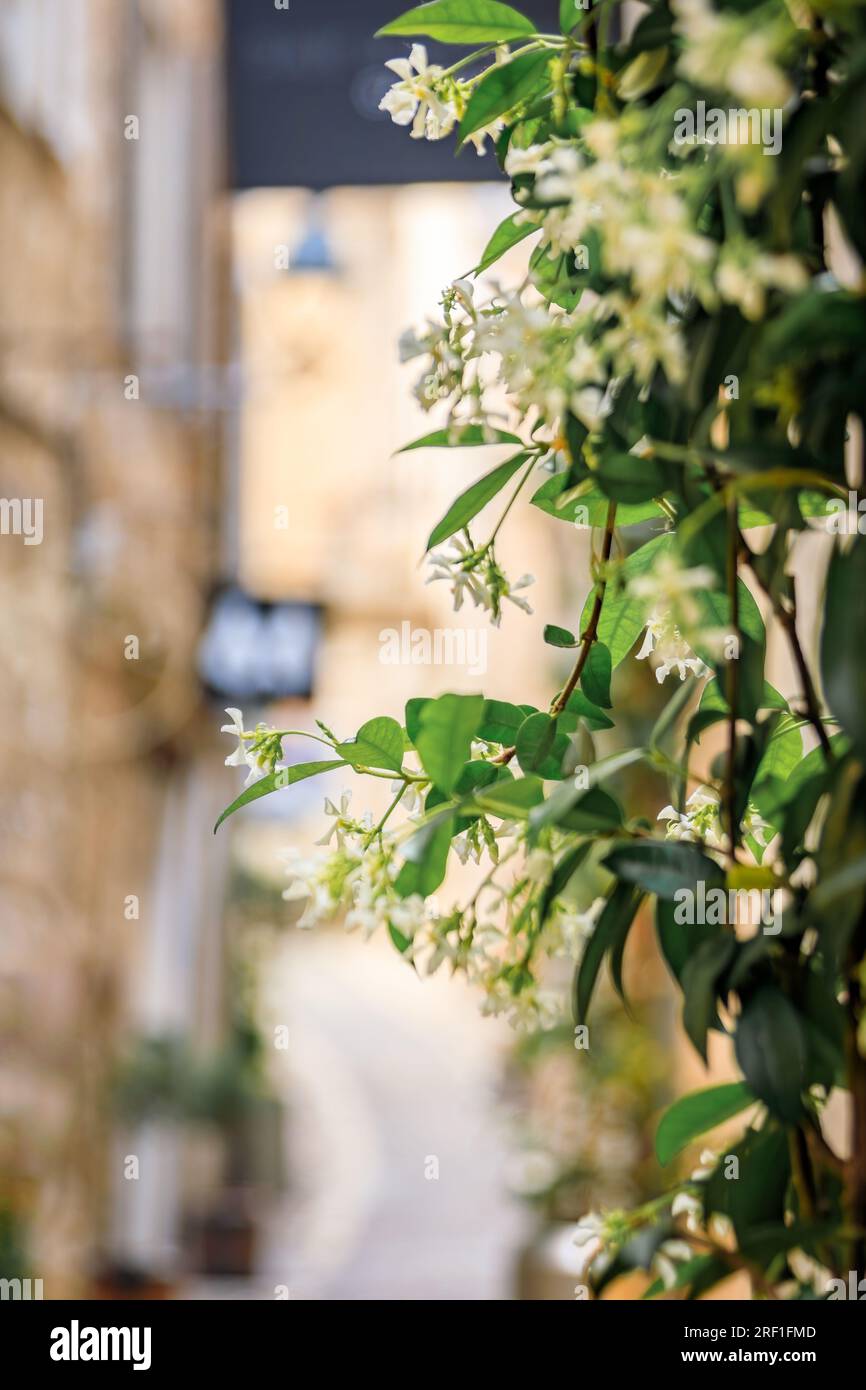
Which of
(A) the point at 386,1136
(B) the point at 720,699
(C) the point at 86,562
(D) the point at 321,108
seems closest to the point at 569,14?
(B) the point at 720,699

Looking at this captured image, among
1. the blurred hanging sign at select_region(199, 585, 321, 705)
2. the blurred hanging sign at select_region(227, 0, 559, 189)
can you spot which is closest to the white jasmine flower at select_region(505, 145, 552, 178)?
the blurred hanging sign at select_region(227, 0, 559, 189)

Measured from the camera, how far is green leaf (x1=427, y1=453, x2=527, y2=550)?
565 millimetres

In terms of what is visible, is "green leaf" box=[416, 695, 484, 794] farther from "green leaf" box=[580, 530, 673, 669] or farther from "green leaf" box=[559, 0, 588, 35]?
"green leaf" box=[559, 0, 588, 35]

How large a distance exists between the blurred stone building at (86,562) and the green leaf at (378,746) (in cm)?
280

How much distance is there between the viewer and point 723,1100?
1.98 ft

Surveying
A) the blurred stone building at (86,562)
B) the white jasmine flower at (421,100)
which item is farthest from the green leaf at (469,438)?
the blurred stone building at (86,562)

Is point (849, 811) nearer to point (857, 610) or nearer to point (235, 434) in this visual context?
point (857, 610)

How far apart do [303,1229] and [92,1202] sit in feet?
5.20

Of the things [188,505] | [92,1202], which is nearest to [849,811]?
[92,1202]

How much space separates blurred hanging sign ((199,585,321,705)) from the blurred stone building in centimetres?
22

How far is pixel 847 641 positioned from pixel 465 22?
0.30 metres

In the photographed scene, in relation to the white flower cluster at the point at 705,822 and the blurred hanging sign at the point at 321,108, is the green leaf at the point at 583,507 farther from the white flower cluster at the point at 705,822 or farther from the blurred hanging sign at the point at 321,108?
the blurred hanging sign at the point at 321,108

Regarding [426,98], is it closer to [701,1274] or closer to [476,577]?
[476,577]

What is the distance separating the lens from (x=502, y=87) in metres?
0.53
